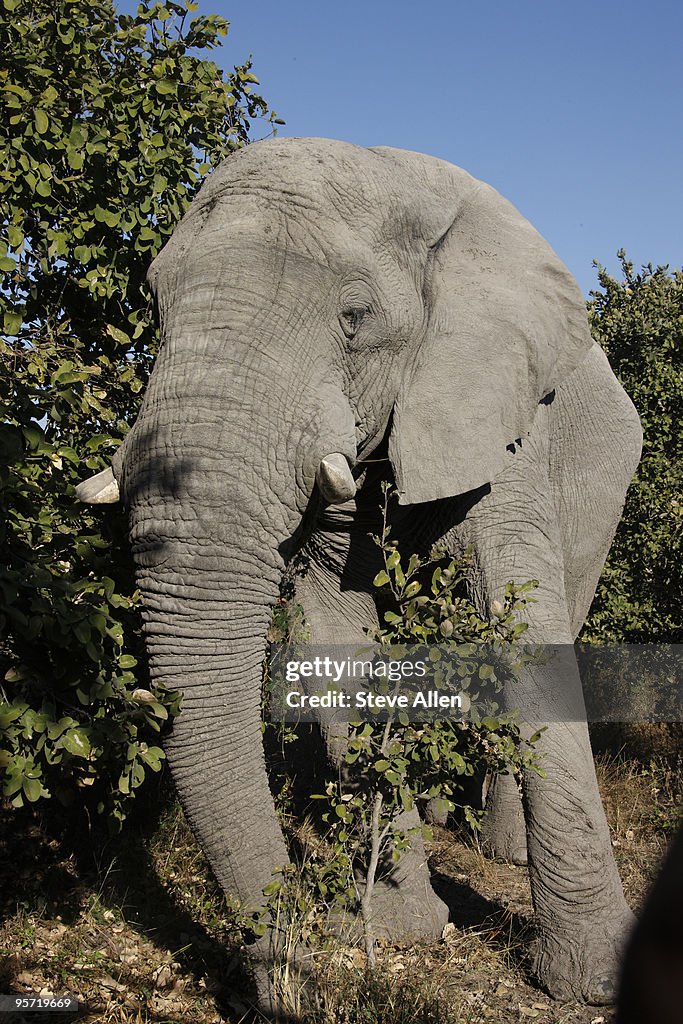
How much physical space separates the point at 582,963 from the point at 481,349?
2838 mm

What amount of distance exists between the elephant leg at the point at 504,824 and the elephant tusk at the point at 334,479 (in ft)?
11.2

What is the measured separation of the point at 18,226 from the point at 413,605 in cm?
289

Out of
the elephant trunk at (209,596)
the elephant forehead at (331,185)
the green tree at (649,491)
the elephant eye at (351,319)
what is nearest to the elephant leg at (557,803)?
the elephant eye at (351,319)

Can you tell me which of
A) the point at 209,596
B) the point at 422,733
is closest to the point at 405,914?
the point at 422,733

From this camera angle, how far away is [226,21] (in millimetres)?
6242

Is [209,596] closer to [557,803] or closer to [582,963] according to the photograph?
[557,803]

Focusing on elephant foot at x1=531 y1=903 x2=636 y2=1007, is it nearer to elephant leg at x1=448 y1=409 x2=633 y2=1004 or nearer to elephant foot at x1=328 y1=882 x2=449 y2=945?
elephant leg at x1=448 y1=409 x2=633 y2=1004

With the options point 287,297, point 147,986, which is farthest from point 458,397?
point 147,986

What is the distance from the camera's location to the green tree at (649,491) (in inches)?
346

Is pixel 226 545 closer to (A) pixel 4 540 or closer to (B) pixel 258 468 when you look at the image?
(B) pixel 258 468

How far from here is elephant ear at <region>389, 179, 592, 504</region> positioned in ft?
15.9

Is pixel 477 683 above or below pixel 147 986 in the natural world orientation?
above

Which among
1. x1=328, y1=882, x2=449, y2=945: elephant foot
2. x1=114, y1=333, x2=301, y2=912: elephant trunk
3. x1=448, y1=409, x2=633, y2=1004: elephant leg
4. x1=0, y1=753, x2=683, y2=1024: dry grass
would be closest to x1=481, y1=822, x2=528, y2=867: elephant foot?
x1=0, y1=753, x2=683, y2=1024: dry grass

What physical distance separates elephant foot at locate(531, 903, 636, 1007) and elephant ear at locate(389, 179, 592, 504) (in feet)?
6.80
